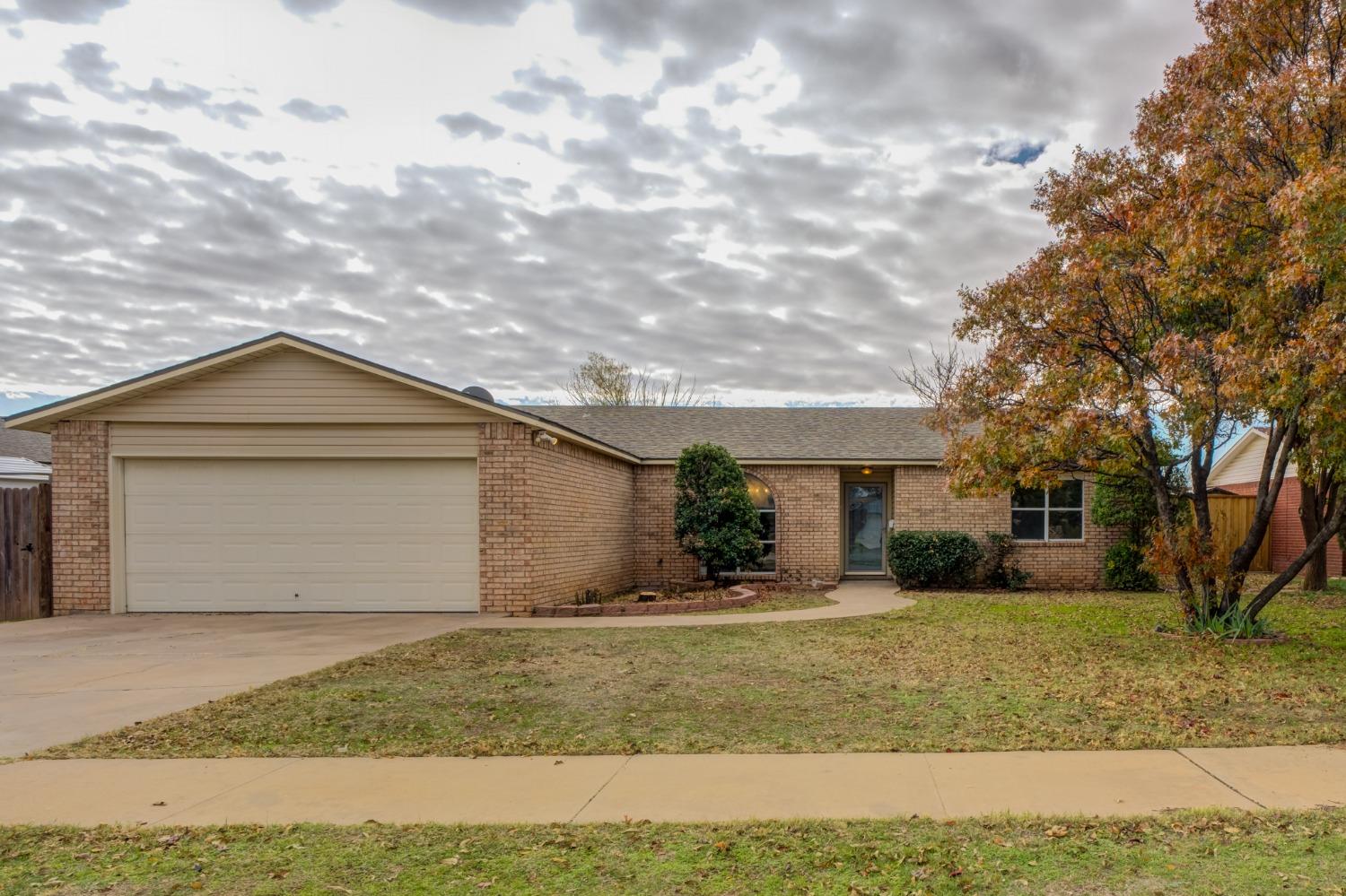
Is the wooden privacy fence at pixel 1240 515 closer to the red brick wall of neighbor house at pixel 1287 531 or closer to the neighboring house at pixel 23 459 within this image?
the red brick wall of neighbor house at pixel 1287 531

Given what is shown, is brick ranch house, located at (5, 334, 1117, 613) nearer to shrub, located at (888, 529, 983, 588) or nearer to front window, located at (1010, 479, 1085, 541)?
shrub, located at (888, 529, 983, 588)

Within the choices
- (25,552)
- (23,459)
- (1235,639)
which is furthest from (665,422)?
(23,459)

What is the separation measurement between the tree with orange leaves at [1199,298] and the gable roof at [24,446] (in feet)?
84.2

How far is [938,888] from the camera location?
11.0ft

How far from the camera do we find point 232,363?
12867 mm

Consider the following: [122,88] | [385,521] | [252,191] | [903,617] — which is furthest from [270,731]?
[252,191]

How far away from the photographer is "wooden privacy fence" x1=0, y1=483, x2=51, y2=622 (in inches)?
488

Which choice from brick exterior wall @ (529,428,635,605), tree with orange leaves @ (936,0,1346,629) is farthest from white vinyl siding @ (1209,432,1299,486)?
brick exterior wall @ (529,428,635,605)

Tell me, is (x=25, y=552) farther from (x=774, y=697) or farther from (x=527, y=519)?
(x=774, y=697)

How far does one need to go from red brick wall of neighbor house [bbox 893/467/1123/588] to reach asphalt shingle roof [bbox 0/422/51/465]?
953 inches

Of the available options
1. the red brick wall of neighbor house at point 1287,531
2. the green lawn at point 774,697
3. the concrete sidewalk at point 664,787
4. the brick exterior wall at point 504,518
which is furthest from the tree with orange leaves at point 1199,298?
the red brick wall of neighbor house at point 1287,531

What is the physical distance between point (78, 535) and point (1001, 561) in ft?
55.6

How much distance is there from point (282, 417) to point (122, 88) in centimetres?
491

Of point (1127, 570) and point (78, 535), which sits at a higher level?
point (78, 535)
